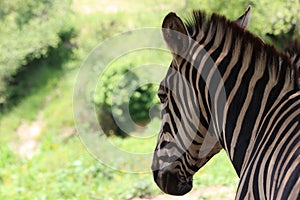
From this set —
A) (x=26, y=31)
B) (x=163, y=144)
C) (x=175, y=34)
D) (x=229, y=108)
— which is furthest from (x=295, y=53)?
(x=26, y=31)

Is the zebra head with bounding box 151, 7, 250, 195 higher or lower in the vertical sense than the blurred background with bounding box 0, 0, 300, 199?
lower

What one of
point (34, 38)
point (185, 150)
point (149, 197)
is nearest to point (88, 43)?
point (34, 38)

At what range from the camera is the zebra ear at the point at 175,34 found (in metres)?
2.55

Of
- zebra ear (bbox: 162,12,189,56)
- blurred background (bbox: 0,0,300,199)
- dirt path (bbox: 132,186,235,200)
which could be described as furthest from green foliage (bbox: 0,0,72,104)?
zebra ear (bbox: 162,12,189,56)

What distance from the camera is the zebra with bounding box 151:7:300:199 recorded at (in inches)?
88.0

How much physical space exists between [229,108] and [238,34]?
0.32 m

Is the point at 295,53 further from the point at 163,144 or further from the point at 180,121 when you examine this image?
the point at 163,144

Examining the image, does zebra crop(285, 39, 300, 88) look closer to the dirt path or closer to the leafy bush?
the dirt path

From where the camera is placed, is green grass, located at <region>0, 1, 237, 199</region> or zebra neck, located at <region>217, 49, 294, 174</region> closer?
zebra neck, located at <region>217, 49, 294, 174</region>

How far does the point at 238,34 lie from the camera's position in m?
2.47

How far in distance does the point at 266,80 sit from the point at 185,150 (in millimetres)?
639

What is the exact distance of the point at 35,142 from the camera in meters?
16.9

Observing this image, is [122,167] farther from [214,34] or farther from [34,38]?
[34,38]

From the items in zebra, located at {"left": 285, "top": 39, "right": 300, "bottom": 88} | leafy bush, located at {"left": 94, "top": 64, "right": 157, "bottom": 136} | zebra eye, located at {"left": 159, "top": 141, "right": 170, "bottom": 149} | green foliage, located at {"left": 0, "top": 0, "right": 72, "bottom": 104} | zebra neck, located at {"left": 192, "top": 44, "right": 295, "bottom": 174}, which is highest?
green foliage, located at {"left": 0, "top": 0, "right": 72, "bottom": 104}
